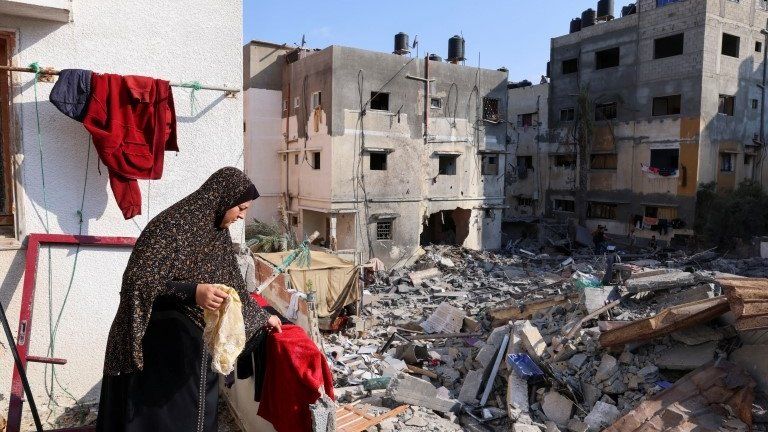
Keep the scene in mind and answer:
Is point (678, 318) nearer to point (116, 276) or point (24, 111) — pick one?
point (116, 276)

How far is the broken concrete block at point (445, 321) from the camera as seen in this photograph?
36.7 feet

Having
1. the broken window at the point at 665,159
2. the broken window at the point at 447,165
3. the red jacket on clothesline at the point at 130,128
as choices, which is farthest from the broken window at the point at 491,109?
the red jacket on clothesline at the point at 130,128

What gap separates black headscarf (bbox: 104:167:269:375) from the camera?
2791 mm

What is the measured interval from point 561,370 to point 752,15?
83.9 feet

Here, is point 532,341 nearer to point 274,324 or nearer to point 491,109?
point 274,324

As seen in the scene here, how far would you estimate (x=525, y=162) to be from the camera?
101 feet

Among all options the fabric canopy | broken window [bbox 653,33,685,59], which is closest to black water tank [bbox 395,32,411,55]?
broken window [bbox 653,33,685,59]

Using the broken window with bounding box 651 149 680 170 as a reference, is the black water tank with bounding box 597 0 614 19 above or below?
above

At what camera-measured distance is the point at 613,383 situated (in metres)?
6.73

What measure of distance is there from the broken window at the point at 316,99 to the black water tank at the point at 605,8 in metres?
16.7

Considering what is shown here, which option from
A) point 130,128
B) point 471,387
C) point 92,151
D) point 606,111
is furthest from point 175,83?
point 606,111

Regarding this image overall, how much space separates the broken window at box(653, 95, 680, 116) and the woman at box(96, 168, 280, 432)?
25.8 m

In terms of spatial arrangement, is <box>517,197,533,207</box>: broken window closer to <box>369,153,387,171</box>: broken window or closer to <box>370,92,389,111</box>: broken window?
<box>369,153,387,171</box>: broken window

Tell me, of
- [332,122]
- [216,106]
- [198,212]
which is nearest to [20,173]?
[216,106]
